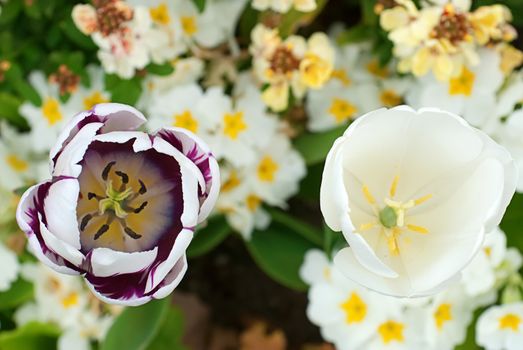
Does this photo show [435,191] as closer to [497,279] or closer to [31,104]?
[497,279]

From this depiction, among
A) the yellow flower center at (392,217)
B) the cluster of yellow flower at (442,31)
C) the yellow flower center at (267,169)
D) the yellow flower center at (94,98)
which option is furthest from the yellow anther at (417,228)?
the yellow flower center at (94,98)

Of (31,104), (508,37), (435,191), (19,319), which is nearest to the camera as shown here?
(435,191)

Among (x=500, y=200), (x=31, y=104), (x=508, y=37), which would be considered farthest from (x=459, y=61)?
(x=31, y=104)

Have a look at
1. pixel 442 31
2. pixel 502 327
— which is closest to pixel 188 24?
pixel 442 31

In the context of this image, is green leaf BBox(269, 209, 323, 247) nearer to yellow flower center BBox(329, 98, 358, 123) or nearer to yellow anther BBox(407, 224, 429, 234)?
yellow flower center BBox(329, 98, 358, 123)

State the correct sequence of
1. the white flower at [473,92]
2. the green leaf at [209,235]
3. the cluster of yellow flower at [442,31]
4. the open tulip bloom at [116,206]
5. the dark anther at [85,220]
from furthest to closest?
the green leaf at [209,235], the white flower at [473,92], the cluster of yellow flower at [442,31], the dark anther at [85,220], the open tulip bloom at [116,206]

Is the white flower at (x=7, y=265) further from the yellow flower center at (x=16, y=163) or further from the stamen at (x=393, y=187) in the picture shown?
the stamen at (x=393, y=187)
